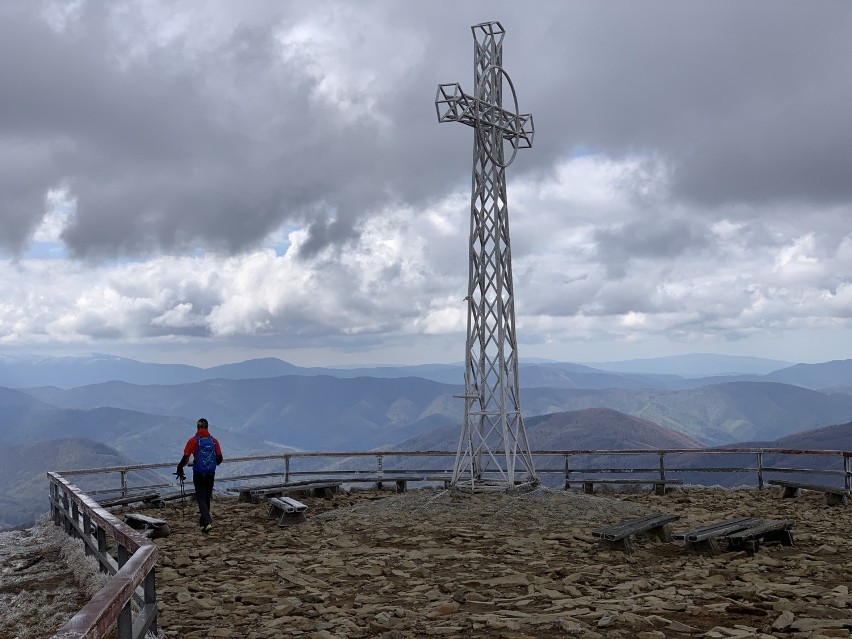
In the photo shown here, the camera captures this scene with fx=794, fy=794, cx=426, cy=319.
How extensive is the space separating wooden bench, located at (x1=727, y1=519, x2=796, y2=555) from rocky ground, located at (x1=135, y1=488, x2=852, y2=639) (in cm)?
14

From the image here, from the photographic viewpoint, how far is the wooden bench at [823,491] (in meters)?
17.4

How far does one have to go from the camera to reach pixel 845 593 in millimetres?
8250

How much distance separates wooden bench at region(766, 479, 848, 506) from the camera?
17.4m

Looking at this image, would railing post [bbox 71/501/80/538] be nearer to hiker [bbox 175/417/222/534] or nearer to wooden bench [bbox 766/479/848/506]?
hiker [bbox 175/417/222/534]

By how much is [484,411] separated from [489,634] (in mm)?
10268

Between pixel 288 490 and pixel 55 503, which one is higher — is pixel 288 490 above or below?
below

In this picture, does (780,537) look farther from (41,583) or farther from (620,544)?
(41,583)

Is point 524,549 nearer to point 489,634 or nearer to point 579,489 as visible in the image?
point 489,634

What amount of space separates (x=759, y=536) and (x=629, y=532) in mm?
1789

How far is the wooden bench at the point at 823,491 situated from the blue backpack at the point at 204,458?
1272 centimetres

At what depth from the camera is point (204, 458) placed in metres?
14.7

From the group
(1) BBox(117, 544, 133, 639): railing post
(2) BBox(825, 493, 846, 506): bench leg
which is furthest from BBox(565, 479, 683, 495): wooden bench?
(1) BBox(117, 544, 133, 639): railing post

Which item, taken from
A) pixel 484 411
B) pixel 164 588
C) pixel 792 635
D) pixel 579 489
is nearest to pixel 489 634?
pixel 792 635

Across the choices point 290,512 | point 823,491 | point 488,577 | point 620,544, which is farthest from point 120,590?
point 823,491
